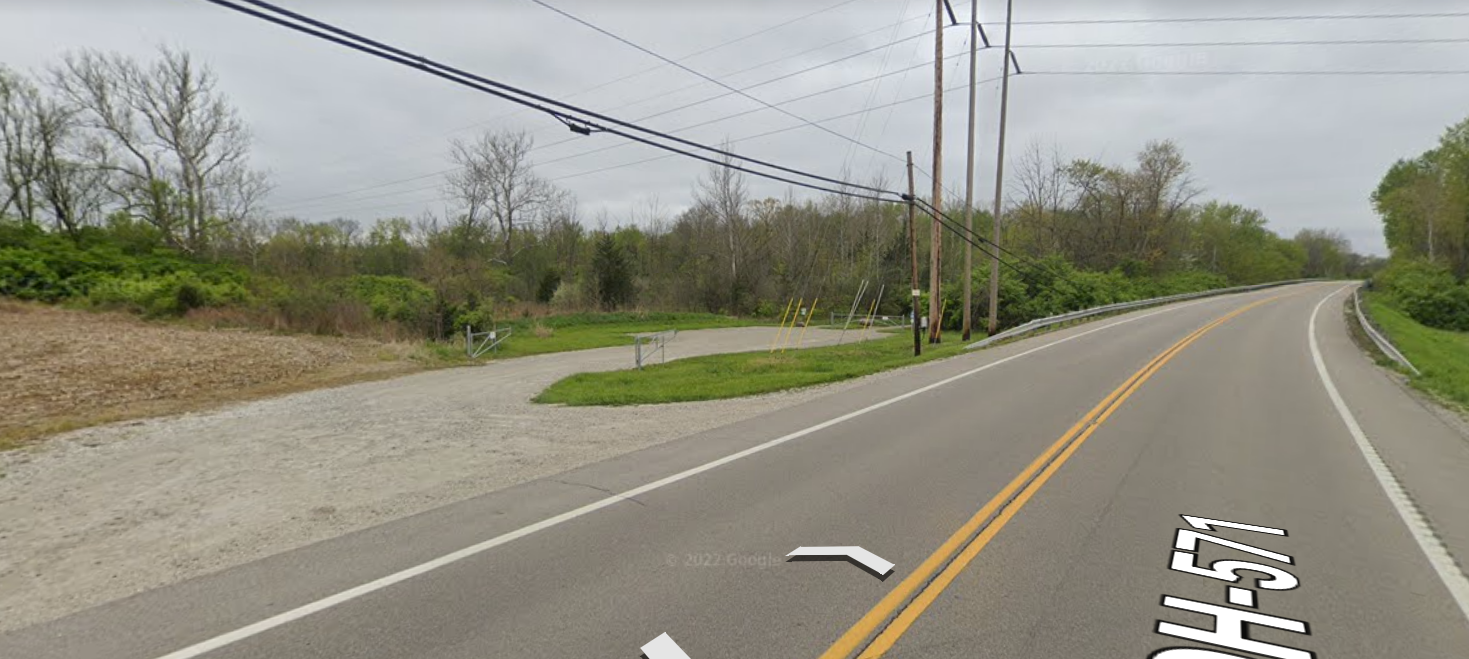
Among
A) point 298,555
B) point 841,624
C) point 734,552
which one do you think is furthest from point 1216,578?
point 298,555

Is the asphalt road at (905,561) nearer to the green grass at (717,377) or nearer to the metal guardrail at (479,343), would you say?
the green grass at (717,377)

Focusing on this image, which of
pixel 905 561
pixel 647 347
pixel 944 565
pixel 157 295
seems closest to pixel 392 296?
pixel 157 295

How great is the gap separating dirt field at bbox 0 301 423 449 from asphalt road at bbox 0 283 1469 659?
9.09 metres

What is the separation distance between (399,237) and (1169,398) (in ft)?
231

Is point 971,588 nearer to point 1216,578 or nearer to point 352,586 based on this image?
point 1216,578

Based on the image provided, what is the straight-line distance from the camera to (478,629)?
3621mm

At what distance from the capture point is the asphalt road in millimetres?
3482

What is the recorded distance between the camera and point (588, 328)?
43531 mm

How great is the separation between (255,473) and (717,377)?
1054cm

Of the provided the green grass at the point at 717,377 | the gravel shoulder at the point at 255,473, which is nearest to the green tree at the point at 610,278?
the green grass at the point at 717,377

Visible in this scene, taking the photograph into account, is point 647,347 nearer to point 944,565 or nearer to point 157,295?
point 157,295

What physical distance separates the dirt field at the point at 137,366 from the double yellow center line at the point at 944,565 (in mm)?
12461

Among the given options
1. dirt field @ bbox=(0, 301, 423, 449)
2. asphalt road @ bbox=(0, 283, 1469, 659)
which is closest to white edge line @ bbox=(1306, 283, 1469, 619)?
asphalt road @ bbox=(0, 283, 1469, 659)

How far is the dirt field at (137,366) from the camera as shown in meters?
11.9
